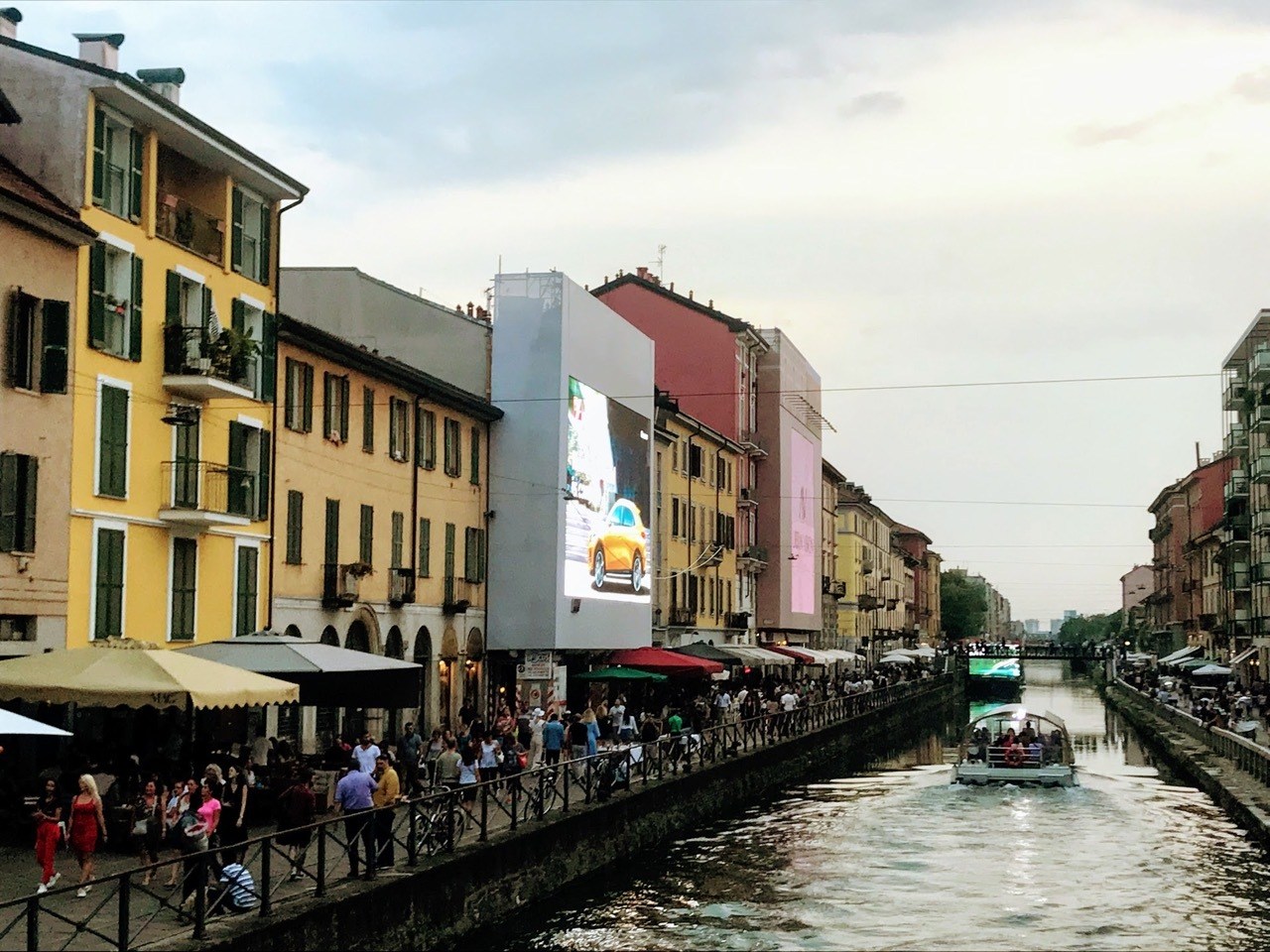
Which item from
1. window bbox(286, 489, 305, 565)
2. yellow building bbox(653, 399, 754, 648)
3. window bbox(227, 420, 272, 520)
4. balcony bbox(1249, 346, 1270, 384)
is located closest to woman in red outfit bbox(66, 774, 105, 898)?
window bbox(227, 420, 272, 520)

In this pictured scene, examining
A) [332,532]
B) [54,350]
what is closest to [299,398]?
[332,532]

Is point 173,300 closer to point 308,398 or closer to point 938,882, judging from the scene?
point 308,398

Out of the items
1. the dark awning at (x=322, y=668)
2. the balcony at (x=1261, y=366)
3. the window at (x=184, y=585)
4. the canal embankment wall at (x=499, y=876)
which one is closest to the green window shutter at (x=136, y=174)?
the window at (x=184, y=585)

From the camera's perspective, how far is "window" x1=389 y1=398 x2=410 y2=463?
41.8 meters

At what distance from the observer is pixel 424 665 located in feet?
142

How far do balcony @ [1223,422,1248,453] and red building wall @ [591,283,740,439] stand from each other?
36.7 metres

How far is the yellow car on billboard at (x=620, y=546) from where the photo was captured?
2088 inches

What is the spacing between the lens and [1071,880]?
102 feet

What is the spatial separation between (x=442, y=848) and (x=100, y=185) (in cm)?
1330

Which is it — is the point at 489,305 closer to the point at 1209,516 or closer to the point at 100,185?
the point at 100,185

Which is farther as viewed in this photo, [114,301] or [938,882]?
[938,882]

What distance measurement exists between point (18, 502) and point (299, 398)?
1074 centimetres

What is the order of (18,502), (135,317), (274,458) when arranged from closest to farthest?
(18,502), (135,317), (274,458)

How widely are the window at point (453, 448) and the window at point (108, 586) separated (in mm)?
17218
